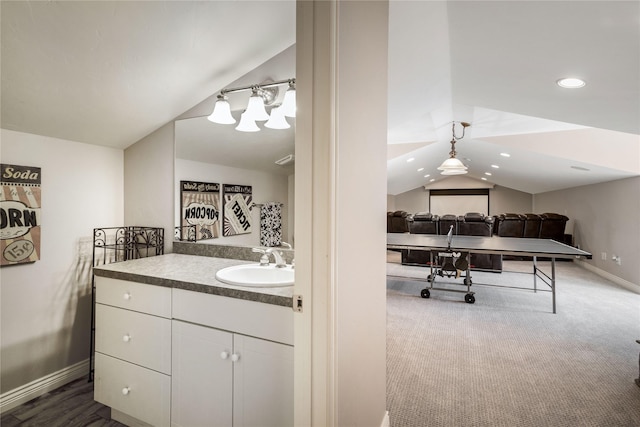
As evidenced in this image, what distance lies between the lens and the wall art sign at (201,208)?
2.32 m

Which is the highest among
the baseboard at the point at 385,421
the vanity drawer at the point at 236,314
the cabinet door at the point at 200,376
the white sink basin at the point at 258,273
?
the white sink basin at the point at 258,273

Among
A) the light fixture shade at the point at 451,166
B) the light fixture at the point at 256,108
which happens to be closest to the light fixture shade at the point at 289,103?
the light fixture at the point at 256,108

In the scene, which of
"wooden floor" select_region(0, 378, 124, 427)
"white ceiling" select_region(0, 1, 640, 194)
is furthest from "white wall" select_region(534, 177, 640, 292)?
"wooden floor" select_region(0, 378, 124, 427)

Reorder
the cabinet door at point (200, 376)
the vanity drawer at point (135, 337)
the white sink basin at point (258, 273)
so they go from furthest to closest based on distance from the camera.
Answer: the white sink basin at point (258, 273), the vanity drawer at point (135, 337), the cabinet door at point (200, 376)

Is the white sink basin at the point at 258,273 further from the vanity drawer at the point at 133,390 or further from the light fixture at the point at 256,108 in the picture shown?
the light fixture at the point at 256,108

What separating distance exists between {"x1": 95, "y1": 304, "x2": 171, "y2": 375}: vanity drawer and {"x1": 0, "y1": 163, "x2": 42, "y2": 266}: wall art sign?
0.59 metres

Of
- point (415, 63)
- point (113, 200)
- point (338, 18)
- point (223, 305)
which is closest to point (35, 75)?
point (113, 200)

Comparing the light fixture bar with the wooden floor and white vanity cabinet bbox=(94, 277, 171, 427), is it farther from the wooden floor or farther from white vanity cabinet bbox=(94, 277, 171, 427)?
the wooden floor

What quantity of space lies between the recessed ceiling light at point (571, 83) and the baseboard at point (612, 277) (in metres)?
3.78

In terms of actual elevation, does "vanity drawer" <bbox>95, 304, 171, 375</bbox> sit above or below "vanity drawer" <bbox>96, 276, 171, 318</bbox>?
below

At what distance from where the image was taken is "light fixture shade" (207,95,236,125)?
218cm

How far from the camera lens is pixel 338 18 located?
3.27 ft

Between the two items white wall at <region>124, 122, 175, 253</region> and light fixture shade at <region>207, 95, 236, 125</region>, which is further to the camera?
white wall at <region>124, 122, 175, 253</region>

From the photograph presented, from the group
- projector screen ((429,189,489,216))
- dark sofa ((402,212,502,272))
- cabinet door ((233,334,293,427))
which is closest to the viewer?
cabinet door ((233,334,293,427))
